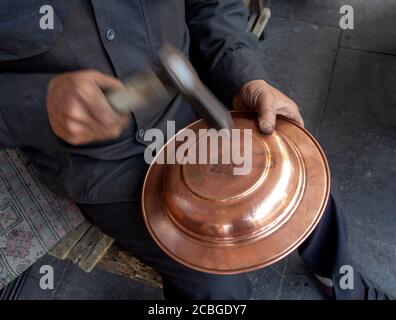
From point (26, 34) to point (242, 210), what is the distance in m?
0.66

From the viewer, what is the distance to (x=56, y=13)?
1033 millimetres

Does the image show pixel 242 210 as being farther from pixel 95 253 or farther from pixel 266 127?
pixel 95 253

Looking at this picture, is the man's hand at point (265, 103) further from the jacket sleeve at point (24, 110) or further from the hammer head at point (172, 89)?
the jacket sleeve at point (24, 110)

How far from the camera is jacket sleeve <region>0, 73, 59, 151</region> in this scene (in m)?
1.02

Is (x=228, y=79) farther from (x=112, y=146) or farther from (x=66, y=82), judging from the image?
(x=66, y=82)

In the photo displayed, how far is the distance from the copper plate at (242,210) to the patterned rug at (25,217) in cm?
44

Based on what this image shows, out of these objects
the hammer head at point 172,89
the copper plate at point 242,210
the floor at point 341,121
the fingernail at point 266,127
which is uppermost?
the hammer head at point 172,89

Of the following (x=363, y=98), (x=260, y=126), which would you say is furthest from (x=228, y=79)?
(x=363, y=98)

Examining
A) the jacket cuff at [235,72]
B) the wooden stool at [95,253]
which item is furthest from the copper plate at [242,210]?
the wooden stool at [95,253]

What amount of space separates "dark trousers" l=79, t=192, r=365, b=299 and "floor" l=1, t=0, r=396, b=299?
1.29ft

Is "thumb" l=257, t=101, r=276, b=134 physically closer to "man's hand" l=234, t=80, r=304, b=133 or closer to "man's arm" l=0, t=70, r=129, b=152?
"man's hand" l=234, t=80, r=304, b=133

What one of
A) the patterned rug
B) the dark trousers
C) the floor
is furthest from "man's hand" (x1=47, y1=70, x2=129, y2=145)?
the floor

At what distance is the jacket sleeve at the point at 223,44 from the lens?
129 centimetres

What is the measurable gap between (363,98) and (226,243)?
60.2 inches
